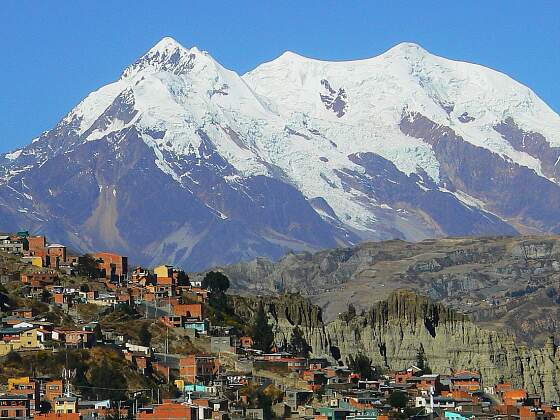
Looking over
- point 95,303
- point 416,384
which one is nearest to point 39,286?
point 95,303

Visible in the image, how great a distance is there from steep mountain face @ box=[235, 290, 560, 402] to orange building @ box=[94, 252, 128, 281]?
8.58 m

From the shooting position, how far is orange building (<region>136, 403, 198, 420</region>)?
9888 centimetres

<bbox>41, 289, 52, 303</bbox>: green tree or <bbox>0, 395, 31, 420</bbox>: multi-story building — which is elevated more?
<bbox>41, 289, 52, 303</bbox>: green tree

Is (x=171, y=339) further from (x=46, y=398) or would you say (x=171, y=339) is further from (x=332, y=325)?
(x=332, y=325)

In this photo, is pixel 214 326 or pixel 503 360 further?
pixel 503 360

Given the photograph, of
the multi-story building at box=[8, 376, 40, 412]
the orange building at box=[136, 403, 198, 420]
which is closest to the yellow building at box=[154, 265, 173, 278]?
the multi-story building at box=[8, 376, 40, 412]

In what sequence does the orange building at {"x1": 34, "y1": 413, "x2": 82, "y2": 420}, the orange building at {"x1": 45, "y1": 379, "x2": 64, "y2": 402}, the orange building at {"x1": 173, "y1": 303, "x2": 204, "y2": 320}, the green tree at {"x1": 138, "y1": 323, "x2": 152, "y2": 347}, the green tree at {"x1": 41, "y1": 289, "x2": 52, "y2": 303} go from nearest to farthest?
the orange building at {"x1": 34, "y1": 413, "x2": 82, "y2": 420} → the orange building at {"x1": 45, "y1": 379, "x2": 64, "y2": 402} → the green tree at {"x1": 138, "y1": 323, "x2": 152, "y2": 347} → the green tree at {"x1": 41, "y1": 289, "x2": 52, "y2": 303} → the orange building at {"x1": 173, "y1": 303, "x2": 204, "y2": 320}

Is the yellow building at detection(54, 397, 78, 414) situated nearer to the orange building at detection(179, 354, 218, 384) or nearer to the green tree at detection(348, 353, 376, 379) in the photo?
the orange building at detection(179, 354, 218, 384)

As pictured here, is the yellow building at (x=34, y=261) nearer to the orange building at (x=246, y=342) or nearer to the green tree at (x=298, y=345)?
the orange building at (x=246, y=342)

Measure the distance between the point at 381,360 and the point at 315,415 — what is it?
43949 mm

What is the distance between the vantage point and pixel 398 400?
371ft

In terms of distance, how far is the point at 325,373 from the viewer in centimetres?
12375

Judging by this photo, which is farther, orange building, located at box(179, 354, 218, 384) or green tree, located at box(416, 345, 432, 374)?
green tree, located at box(416, 345, 432, 374)

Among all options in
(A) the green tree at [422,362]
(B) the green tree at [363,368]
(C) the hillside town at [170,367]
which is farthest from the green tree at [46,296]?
(A) the green tree at [422,362]
